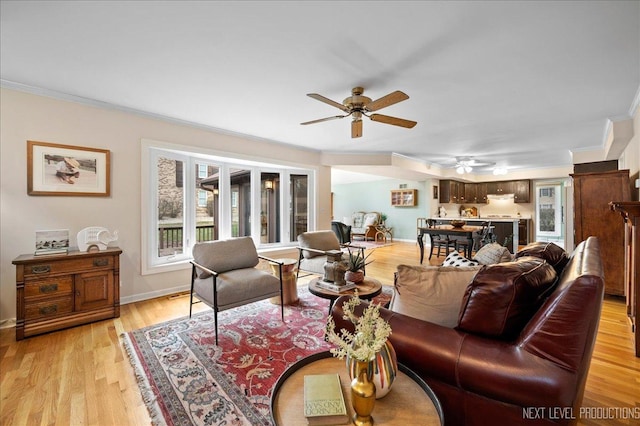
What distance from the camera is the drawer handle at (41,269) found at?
2.54 meters

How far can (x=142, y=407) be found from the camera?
66.4 inches

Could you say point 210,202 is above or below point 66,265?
above

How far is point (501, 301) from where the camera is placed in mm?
1176

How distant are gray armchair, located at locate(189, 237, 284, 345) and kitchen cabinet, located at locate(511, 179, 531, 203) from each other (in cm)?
880

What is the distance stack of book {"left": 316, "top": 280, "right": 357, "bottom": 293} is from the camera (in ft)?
8.23

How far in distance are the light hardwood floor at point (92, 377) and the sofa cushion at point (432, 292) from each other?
1146 mm

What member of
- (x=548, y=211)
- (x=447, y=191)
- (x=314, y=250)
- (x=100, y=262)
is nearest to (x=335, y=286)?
(x=314, y=250)

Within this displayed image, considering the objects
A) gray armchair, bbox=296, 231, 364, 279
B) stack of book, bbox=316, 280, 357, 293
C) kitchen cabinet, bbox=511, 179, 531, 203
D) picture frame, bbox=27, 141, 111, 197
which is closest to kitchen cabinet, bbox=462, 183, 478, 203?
kitchen cabinet, bbox=511, 179, 531, 203

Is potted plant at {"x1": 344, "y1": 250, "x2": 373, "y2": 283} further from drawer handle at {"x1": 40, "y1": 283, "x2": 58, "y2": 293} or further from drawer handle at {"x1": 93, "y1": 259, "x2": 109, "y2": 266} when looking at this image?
drawer handle at {"x1": 40, "y1": 283, "x2": 58, "y2": 293}

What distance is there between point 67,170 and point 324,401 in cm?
361

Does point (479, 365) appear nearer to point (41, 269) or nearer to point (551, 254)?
point (551, 254)

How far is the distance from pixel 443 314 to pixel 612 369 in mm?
1884

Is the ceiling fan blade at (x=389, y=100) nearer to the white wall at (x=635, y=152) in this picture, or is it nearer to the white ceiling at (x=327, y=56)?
the white ceiling at (x=327, y=56)

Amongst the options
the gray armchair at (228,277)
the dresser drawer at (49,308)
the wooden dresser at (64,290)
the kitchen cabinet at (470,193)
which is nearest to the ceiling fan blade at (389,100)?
the gray armchair at (228,277)
